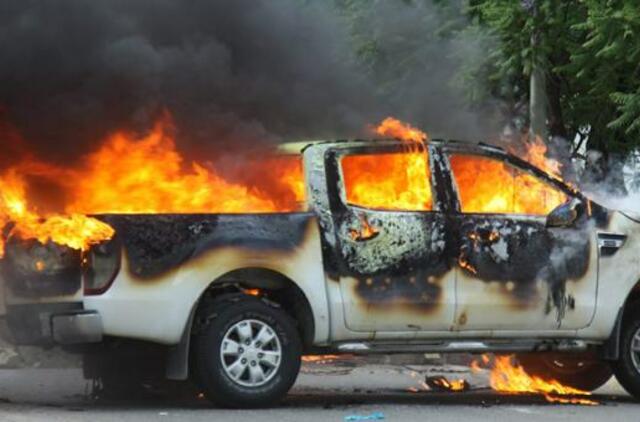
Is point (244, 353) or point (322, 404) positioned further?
point (322, 404)

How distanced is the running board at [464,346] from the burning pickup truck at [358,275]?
0.01 meters

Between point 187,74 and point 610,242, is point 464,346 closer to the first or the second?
point 610,242

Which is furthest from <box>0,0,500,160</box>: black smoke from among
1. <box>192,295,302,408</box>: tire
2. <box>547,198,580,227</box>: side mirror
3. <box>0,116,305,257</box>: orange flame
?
<box>547,198,580,227</box>: side mirror

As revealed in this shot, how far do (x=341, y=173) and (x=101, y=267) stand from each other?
175 cm

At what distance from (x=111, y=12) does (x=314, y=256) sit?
250 cm

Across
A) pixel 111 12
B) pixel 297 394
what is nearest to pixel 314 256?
pixel 297 394

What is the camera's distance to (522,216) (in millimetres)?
7715

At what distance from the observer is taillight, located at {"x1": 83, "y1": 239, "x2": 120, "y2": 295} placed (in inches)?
269

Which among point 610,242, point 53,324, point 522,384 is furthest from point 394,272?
point 522,384

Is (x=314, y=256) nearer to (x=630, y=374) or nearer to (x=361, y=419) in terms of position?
(x=361, y=419)

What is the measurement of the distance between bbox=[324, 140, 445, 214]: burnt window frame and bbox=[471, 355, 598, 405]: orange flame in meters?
2.00

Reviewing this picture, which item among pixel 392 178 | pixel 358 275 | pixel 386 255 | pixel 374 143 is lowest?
pixel 358 275

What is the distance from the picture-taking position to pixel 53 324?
682 cm

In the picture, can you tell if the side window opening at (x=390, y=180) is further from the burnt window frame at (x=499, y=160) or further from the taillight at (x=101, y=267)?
the taillight at (x=101, y=267)
